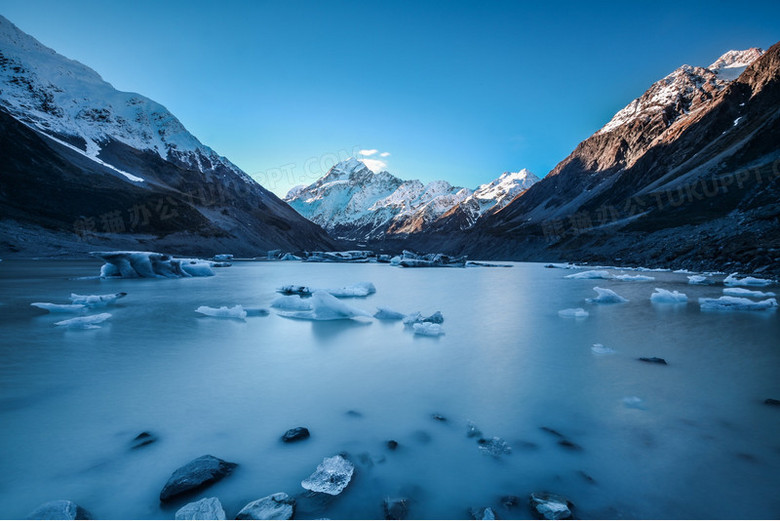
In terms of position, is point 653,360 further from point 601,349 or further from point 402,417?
point 402,417

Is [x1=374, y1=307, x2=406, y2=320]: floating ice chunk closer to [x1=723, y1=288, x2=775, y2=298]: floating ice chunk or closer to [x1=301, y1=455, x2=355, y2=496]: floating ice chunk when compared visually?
[x1=301, y1=455, x2=355, y2=496]: floating ice chunk

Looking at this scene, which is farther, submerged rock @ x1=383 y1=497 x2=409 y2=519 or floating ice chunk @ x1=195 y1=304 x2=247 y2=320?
floating ice chunk @ x1=195 y1=304 x2=247 y2=320

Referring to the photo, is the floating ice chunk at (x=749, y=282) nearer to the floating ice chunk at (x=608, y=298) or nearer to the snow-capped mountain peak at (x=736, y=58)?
the floating ice chunk at (x=608, y=298)

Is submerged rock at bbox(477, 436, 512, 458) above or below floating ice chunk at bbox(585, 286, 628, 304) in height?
below

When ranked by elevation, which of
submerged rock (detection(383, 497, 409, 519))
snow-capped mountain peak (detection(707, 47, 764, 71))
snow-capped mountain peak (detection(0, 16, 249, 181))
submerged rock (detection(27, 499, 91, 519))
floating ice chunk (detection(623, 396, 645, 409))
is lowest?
submerged rock (detection(383, 497, 409, 519))

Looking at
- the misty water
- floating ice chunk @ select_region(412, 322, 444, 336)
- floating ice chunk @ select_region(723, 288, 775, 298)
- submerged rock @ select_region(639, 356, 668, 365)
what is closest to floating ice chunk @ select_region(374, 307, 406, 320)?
floating ice chunk @ select_region(412, 322, 444, 336)

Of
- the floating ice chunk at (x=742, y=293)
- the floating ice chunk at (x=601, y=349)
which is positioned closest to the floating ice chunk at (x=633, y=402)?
the floating ice chunk at (x=601, y=349)

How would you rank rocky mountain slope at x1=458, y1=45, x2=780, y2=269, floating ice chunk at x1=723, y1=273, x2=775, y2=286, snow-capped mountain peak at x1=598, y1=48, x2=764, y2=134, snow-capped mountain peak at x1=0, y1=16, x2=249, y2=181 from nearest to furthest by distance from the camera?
floating ice chunk at x1=723, y1=273, x2=775, y2=286, rocky mountain slope at x1=458, y1=45, x2=780, y2=269, snow-capped mountain peak at x1=0, y1=16, x2=249, y2=181, snow-capped mountain peak at x1=598, y1=48, x2=764, y2=134
